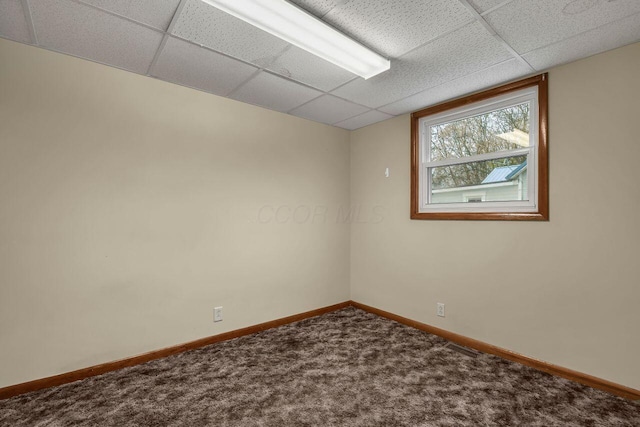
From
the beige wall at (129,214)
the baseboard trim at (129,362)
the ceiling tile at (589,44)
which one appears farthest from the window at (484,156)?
the baseboard trim at (129,362)

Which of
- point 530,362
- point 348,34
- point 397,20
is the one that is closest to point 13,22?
point 348,34

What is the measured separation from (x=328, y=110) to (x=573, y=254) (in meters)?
2.65

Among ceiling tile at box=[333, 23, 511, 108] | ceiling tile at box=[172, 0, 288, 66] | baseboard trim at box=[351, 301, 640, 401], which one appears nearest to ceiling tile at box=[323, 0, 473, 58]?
ceiling tile at box=[333, 23, 511, 108]

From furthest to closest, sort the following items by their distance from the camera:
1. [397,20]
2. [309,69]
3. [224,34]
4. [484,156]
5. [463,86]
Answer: [484,156], [463,86], [309,69], [224,34], [397,20]

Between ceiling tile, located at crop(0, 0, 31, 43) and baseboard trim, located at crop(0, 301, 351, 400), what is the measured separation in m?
2.43

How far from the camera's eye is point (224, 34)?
194 centimetres

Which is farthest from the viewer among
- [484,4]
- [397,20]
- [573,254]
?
[573,254]

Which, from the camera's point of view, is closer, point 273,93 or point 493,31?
point 493,31

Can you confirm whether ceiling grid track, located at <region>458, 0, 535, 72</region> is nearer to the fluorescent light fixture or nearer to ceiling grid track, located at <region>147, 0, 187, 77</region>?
the fluorescent light fixture

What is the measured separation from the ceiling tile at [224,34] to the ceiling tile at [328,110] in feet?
3.13

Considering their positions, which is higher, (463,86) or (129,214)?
(463,86)

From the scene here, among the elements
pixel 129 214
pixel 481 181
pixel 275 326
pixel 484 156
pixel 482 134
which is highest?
pixel 482 134

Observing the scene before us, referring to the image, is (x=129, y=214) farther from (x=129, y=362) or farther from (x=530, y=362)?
(x=530, y=362)

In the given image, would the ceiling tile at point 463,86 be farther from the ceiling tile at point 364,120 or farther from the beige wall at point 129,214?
the beige wall at point 129,214
